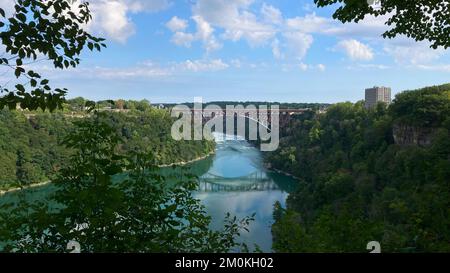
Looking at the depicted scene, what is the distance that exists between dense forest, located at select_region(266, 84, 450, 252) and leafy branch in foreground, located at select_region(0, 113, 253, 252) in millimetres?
1024

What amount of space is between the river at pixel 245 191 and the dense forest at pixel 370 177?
2.48 m

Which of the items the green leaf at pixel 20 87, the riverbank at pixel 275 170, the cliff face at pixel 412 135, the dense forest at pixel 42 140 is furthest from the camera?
the riverbank at pixel 275 170

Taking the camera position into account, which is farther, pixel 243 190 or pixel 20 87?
pixel 243 190

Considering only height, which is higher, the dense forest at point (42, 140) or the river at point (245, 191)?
the dense forest at point (42, 140)

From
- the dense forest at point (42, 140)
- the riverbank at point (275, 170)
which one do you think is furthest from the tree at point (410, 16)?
the riverbank at point (275, 170)

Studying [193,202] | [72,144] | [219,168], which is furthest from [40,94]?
[219,168]

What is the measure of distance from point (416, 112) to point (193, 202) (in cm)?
3850

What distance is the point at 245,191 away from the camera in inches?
1636

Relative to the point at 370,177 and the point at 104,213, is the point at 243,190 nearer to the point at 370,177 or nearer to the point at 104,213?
the point at 370,177

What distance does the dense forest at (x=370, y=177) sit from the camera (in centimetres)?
378

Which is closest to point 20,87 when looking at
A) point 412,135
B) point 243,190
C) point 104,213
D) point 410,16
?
point 104,213

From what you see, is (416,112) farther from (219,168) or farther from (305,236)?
(305,236)

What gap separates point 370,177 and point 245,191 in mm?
12056

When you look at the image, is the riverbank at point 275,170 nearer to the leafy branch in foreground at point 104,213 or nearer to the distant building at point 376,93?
the distant building at point 376,93
